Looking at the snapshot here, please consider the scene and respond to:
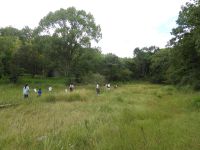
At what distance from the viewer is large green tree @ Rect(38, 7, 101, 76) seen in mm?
48688

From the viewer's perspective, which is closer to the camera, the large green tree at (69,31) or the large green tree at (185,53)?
the large green tree at (185,53)

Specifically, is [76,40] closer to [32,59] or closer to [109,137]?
[32,59]

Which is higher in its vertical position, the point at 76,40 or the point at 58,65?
the point at 76,40

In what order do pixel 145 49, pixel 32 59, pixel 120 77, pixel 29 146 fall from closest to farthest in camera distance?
pixel 29 146, pixel 32 59, pixel 120 77, pixel 145 49

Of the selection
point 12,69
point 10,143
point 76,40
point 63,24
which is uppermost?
point 63,24

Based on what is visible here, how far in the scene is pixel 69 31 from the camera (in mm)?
48656

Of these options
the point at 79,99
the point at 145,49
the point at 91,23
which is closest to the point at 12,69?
the point at 91,23

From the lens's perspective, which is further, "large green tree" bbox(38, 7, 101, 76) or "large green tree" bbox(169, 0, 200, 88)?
"large green tree" bbox(38, 7, 101, 76)

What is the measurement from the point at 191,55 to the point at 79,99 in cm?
1950

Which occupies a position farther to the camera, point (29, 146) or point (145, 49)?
point (145, 49)

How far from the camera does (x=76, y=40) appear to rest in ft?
163

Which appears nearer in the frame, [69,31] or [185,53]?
[185,53]

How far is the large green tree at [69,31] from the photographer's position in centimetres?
4869

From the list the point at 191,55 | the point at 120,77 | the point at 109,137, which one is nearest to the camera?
the point at 109,137
